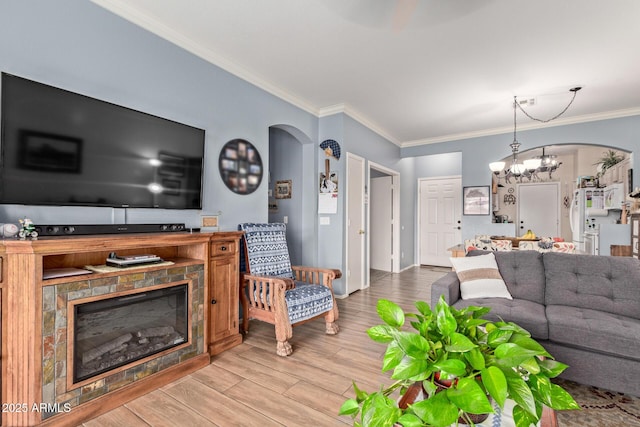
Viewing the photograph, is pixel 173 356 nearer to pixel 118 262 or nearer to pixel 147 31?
pixel 118 262

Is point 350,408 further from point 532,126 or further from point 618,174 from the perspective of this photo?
point 618,174

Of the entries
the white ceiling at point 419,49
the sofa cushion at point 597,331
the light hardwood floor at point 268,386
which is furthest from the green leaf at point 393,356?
the white ceiling at point 419,49

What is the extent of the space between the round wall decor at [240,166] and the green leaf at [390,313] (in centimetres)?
249

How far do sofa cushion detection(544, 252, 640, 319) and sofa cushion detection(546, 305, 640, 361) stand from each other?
0.40ft

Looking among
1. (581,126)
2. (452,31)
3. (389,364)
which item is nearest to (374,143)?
(452,31)

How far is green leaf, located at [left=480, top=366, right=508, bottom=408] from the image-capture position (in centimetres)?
62

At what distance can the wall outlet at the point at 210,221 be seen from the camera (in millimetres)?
2738

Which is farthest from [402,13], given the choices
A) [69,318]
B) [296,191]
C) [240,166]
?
[69,318]

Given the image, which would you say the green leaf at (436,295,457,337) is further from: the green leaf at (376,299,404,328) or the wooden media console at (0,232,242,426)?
the wooden media console at (0,232,242,426)

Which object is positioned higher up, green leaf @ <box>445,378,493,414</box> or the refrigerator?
the refrigerator

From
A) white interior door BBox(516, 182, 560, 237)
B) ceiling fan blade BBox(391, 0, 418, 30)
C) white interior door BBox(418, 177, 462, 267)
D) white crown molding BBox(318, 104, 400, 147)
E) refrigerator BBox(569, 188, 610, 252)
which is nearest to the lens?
ceiling fan blade BBox(391, 0, 418, 30)

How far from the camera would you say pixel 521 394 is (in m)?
0.66

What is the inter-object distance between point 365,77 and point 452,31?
1.03 meters

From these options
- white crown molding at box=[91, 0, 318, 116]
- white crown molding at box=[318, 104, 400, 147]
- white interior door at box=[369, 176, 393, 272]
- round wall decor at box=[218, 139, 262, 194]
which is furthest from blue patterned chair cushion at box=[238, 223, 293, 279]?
white interior door at box=[369, 176, 393, 272]
